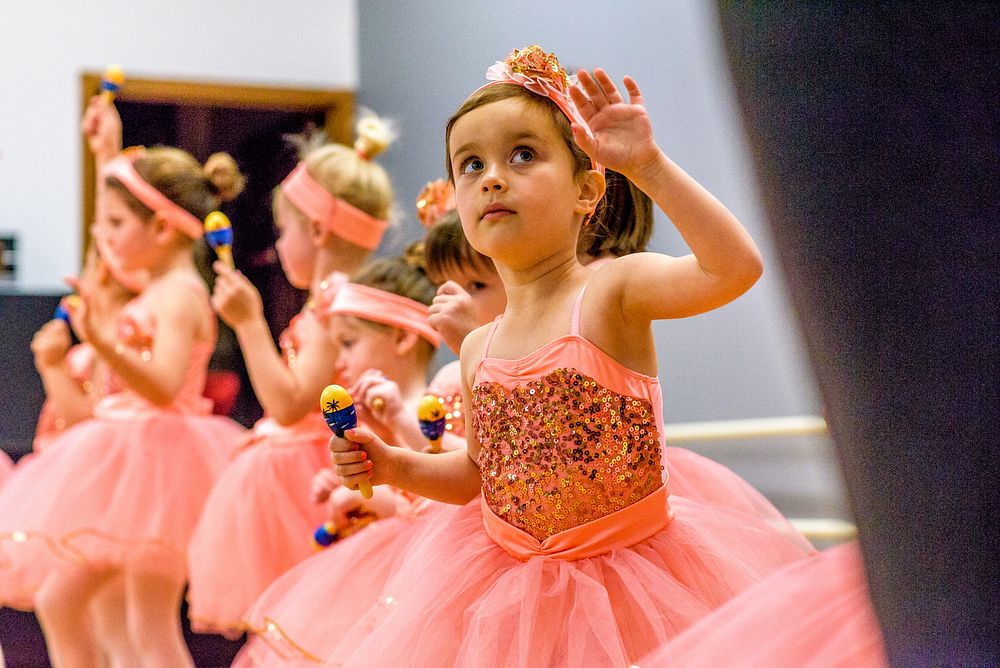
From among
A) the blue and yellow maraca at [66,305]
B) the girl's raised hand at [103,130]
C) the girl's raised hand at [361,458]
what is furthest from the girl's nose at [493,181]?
the girl's raised hand at [103,130]

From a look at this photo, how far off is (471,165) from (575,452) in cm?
26

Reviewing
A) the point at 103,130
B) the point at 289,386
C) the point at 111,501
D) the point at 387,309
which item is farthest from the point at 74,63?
the point at 387,309

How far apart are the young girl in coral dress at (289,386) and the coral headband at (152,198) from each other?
1.39ft

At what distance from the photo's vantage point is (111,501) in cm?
207

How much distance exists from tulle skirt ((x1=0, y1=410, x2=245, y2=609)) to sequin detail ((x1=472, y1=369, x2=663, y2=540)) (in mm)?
1348

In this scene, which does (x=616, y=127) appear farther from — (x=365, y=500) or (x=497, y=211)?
(x=365, y=500)

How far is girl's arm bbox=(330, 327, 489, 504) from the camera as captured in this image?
0.94 meters

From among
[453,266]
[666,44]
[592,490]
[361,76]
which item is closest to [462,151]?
[592,490]

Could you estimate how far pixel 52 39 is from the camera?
3602mm

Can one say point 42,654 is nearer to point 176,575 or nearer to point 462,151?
point 176,575

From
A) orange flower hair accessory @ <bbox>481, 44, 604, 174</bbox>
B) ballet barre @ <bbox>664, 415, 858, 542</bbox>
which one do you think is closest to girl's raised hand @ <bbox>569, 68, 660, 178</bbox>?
orange flower hair accessory @ <bbox>481, 44, 604, 174</bbox>

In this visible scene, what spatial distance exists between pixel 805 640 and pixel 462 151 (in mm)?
558

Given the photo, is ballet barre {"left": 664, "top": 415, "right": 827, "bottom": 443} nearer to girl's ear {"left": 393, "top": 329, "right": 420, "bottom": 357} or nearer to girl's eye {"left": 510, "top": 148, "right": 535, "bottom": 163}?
girl's ear {"left": 393, "top": 329, "right": 420, "bottom": 357}

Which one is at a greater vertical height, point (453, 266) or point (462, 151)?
point (462, 151)
